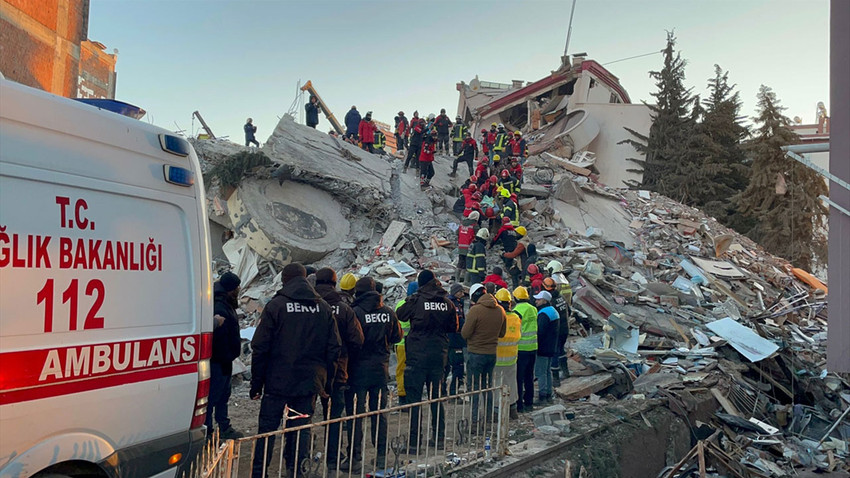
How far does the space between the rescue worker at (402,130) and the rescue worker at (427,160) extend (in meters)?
5.19

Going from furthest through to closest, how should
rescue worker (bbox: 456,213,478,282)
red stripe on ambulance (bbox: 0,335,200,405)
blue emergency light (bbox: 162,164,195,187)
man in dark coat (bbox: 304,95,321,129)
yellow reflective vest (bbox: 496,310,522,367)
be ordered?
man in dark coat (bbox: 304,95,321,129), rescue worker (bbox: 456,213,478,282), yellow reflective vest (bbox: 496,310,522,367), blue emergency light (bbox: 162,164,195,187), red stripe on ambulance (bbox: 0,335,200,405)

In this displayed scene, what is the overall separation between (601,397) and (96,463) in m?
7.01

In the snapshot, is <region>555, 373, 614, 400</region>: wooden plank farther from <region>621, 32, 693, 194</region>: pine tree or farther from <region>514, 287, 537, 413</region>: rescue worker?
<region>621, 32, 693, 194</region>: pine tree

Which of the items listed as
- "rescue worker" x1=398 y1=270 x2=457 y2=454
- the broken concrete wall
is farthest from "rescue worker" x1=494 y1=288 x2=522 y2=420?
the broken concrete wall

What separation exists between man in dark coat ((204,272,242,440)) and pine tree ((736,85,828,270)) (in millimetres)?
25873

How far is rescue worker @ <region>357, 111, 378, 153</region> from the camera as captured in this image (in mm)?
17844

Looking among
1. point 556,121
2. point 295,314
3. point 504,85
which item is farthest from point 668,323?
point 504,85

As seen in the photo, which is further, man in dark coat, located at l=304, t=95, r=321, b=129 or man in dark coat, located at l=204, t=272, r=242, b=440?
man in dark coat, located at l=304, t=95, r=321, b=129

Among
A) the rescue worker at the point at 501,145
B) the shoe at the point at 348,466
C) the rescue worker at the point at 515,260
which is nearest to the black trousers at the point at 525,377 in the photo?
the shoe at the point at 348,466

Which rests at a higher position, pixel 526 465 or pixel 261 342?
pixel 261 342

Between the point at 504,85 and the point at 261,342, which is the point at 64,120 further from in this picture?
the point at 504,85

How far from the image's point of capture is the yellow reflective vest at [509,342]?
6562mm

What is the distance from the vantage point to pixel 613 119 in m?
28.3

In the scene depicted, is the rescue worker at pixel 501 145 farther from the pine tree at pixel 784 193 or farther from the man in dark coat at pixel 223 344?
the pine tree at pixel 784 193
